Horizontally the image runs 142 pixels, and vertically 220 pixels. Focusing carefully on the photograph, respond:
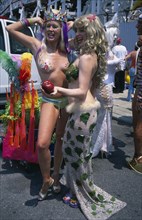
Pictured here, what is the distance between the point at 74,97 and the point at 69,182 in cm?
97

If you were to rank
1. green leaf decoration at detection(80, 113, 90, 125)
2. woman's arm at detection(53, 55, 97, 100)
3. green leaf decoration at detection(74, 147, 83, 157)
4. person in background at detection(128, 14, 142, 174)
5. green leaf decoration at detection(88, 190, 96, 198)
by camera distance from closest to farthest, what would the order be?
woman's arm at detection(53, 55, 97, 100), green leaf decoration at detection(80, 113, 90, 125), green leaf decoration at detection(74, 147, 83, 157), green leaf decoration at detection(88, 190, 96, 198), person in background at detection(128, 14, 142, 174)

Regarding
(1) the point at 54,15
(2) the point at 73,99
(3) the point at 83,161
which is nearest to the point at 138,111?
(3) the point at 83,161

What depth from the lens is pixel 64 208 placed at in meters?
2.80

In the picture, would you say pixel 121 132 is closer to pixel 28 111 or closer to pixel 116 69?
pixel 116 69

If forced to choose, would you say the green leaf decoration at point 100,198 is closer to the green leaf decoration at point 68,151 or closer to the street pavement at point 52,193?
the street pavement at point 52,193

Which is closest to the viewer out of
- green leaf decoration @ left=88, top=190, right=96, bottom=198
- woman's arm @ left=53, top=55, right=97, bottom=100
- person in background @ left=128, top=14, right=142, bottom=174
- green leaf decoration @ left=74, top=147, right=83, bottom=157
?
woman's arm @ left=53, top=55, right=97, bottom=100

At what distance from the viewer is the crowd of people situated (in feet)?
7.96

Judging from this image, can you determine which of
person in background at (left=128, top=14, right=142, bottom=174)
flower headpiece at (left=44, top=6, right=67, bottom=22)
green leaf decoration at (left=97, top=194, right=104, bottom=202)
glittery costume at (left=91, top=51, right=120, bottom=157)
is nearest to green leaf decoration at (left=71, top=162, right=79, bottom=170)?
green leaf decoration at (left=97, top=194, right=104, bottom=202)

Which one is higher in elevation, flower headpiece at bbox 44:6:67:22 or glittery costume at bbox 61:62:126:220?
flower headpiece at bbox 44:6:67:22

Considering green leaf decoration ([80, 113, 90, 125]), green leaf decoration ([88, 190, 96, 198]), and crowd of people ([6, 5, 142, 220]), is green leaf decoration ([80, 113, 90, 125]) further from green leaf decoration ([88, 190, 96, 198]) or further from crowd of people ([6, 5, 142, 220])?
green leaf decoration ([88, 190, 96, 198])

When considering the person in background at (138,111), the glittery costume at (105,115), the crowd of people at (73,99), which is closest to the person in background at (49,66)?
the crowd of people at (73,99)

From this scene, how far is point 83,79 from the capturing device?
235 cm

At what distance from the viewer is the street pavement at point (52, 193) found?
8.84ft

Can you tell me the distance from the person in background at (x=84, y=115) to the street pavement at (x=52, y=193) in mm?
124
